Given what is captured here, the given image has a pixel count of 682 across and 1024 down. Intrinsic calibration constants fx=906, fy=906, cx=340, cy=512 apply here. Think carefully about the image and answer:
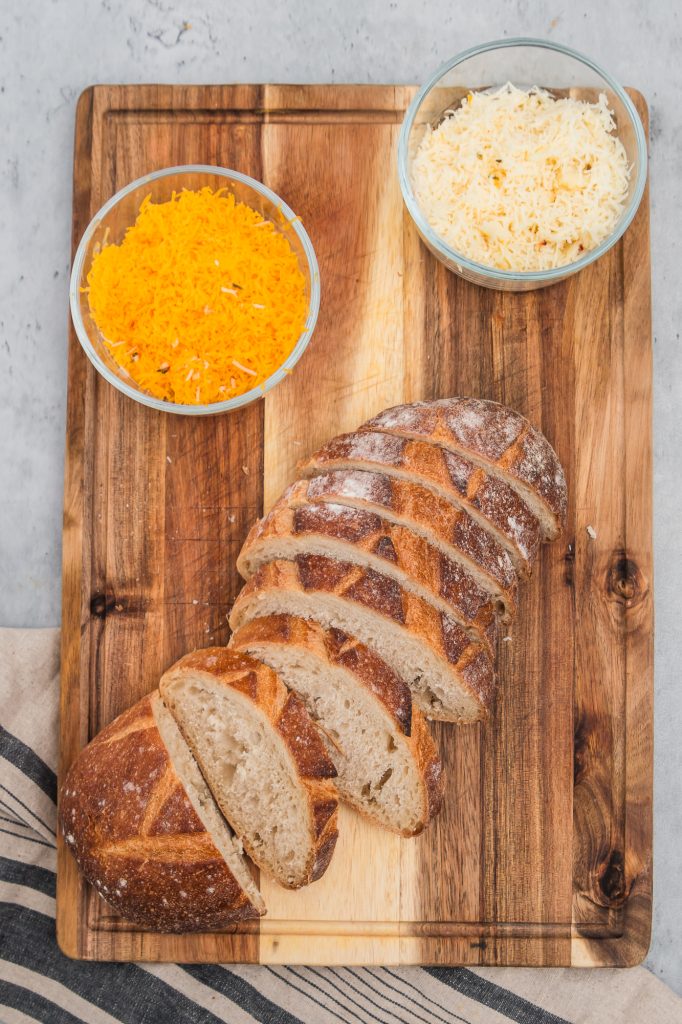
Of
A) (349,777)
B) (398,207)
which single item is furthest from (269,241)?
(349,777)

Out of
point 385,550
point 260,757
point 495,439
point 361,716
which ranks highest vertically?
point 495,439

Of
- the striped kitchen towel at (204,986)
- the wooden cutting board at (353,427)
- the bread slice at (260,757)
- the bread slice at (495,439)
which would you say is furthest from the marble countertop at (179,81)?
the bread slice at (260,757)

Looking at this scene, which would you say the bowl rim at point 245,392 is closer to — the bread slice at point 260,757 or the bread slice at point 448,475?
the bread slice at point 448,475

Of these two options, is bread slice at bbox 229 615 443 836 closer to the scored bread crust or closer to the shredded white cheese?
the scored bread crust

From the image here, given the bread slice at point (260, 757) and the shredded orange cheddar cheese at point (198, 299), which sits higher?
the shredded orange cheddar cheese at point (198, 299)

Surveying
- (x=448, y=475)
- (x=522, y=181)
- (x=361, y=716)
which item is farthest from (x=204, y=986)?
(x=522, y=181)

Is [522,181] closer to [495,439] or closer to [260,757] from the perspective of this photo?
[495,439]

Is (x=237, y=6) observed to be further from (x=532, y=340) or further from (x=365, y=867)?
(x=365, y=867)
